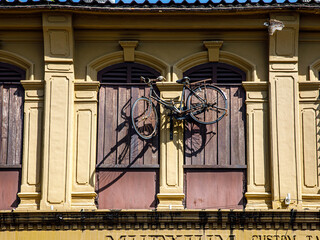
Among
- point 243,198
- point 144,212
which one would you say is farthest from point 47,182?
point 243,198

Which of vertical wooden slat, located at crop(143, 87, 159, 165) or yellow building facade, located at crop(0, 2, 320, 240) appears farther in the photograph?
vertical wooden slat, located at crop(143, 87, 159, 165)

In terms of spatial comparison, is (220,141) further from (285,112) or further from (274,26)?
(274,26)

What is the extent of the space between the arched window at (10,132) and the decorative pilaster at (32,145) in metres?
0.18

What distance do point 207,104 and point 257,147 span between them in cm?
153

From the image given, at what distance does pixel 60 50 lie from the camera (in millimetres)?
19125

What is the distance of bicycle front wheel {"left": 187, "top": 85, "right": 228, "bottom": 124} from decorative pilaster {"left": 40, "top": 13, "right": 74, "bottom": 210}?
2850 millimetres

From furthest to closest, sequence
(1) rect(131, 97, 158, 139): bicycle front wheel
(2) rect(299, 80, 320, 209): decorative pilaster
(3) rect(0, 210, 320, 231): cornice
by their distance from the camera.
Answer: (1) rect(131, 97, 158, 139): bicycle front wheel < (2) rect(299, 80, 320, 209): decorative pilaster < (3) rect(0, 210, 320, 231): cornice

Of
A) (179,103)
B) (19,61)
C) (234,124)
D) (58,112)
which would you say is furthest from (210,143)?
(19,61)

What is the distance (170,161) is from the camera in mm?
18688

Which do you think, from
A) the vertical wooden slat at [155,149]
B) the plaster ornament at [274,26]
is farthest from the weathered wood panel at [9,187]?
the plaster ornament at [274,26]

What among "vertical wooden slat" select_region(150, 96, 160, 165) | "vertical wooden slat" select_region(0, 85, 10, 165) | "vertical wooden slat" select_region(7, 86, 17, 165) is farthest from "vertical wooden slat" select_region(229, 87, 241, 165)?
"vertical wooden slat" select_region(0, 85, 10, 165)

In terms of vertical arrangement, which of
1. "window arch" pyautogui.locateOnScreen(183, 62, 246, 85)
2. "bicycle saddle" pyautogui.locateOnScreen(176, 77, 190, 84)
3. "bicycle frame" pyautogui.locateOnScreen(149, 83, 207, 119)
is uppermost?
"window arch" pyautogui.locateOnScreen(183, 62, 246, 85)

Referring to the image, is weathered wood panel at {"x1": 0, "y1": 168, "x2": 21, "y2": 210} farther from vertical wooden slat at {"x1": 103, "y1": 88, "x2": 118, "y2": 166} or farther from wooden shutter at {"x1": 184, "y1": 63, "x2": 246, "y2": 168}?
wooden shutter at {"x1": 184, "y1": 63, "x2": 246, "y2": 168}

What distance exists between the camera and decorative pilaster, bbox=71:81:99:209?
18.5 metres
